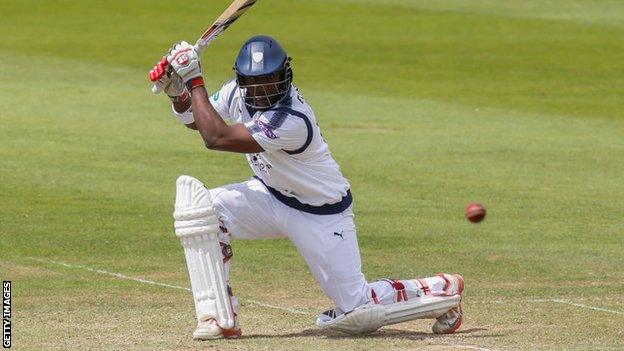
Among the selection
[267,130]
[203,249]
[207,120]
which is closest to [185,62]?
[207,120]

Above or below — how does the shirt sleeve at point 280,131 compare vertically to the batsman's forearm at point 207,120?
below

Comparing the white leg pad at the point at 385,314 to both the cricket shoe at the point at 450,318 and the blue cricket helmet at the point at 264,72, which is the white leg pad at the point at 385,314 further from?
the blue cricket helmet at the point at 264,72

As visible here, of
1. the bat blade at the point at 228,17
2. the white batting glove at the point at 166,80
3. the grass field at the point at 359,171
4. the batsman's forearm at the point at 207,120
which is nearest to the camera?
the batsman's forearm at the point at 207,120

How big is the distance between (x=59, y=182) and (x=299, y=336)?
23.5ft

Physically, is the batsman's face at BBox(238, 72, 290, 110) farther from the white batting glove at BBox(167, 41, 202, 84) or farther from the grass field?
the grass field

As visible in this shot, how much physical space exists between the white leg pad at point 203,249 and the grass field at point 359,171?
0.89 ft

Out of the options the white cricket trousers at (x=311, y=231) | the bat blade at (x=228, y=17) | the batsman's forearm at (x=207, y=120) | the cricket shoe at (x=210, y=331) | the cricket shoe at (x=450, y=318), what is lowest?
the cricket shoe at (x=450, y=318)

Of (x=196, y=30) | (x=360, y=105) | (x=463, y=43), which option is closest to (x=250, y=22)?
(x=196, y=30)

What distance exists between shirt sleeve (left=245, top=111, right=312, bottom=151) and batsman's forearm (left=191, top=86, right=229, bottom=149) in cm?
18

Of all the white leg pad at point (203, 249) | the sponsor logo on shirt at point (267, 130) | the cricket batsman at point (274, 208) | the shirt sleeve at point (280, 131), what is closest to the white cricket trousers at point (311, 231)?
the cricket batsman at point (274, 208)

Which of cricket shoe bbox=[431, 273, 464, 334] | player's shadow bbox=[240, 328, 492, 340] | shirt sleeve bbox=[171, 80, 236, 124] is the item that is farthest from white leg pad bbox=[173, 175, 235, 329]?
cricket shoe bbox=[431, 273, 464, 334]

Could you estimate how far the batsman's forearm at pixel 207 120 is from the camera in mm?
8195

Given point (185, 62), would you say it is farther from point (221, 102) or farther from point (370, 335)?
point (370, 335)

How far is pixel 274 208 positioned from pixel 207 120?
0.79 meters
